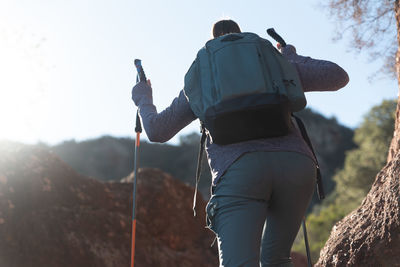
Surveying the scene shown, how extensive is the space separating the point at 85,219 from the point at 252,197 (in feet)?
16.8


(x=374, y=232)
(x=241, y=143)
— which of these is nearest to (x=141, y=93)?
(x=241, y=143)

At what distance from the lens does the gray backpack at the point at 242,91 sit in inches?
91.0

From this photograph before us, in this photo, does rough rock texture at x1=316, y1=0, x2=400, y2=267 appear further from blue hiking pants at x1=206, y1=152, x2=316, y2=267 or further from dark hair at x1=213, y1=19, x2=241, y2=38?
dark hair at x1=213, y1=19, x2=241, y2=38

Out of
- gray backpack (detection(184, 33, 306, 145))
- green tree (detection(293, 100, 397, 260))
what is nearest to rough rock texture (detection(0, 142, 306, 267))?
gray backpack (detection(184, 33, 306, 145))

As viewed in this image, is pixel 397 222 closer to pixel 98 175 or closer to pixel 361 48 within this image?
pixel 361 48

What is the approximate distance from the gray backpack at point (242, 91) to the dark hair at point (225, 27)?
0.34m

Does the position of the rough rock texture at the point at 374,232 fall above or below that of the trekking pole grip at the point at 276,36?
below

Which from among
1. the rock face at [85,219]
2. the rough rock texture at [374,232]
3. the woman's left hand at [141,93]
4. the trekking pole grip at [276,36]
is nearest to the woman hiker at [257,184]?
the woman's left hand at [141,93]

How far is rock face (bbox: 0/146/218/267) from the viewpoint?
6348mm

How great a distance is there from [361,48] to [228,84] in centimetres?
409

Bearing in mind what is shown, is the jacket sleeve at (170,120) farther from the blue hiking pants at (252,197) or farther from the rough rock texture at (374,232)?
the rough rock texture at (374,232)

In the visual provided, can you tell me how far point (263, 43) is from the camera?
2514 mm

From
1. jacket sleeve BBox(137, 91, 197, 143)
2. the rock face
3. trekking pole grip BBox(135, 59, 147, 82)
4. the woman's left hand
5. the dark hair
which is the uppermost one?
the dark hair

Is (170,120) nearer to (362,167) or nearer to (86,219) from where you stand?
(86,219)
